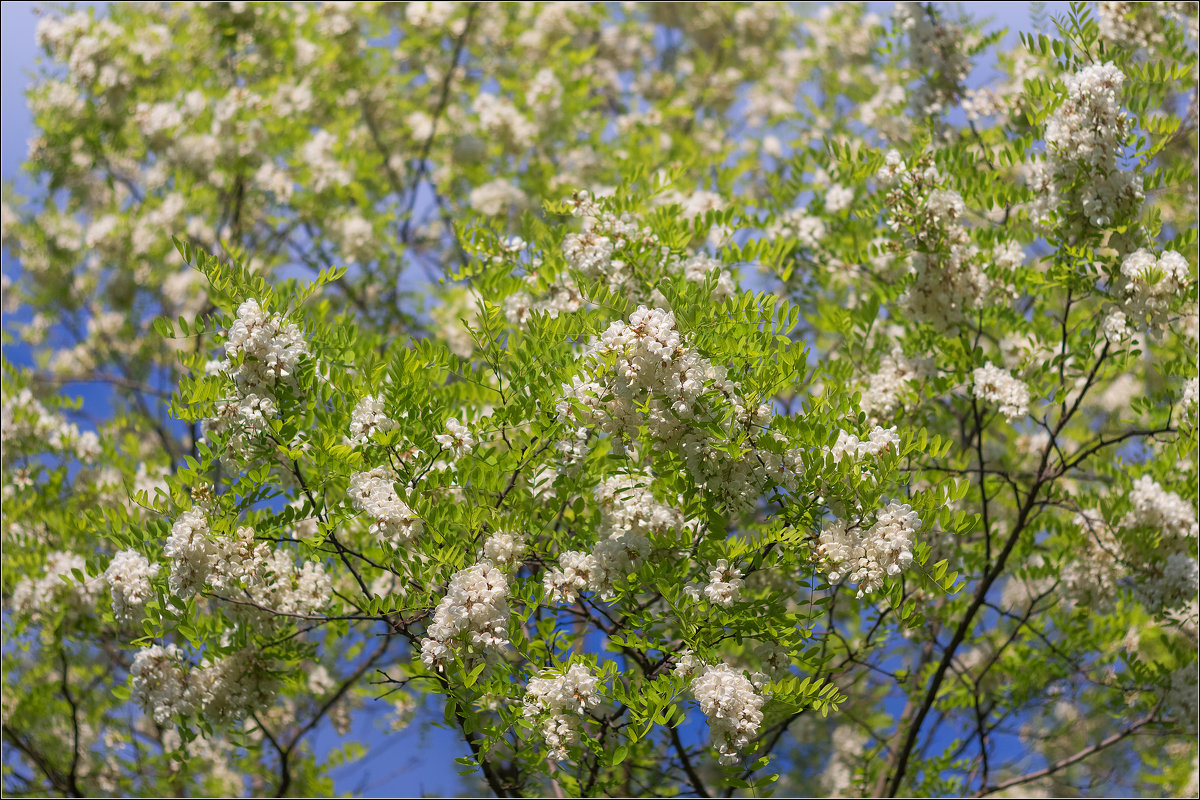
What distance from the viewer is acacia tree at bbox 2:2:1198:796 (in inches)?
142

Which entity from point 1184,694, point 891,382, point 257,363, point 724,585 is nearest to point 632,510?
point 724,585

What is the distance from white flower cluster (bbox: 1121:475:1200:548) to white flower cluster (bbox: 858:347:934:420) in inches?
54.9

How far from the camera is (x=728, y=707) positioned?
340 centimetres

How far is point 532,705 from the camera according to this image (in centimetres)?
351

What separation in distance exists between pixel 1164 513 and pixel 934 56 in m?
3.27

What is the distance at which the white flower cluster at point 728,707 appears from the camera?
11.1 ft

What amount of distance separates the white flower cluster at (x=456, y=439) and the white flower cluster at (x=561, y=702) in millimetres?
938

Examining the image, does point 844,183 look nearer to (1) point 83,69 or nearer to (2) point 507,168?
(2) point 507,168

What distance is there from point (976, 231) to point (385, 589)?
12.7 feet

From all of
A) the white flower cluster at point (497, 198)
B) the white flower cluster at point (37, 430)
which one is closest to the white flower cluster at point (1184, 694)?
the white flower cluster at point (497, 198)

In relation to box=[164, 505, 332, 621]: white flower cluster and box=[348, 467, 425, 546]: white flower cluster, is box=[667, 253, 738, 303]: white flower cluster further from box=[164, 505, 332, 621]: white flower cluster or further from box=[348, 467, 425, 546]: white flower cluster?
box=[164, 505, 332, 621]: white flower cluster

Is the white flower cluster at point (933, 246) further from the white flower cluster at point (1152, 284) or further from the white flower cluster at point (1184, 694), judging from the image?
the white flower cluster at point (1184, 694)

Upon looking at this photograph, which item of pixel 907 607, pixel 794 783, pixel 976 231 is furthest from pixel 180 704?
pixel 794 783

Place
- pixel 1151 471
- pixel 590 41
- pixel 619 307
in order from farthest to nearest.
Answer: pixel 590 41 → pixel 1151 471 → pixel 619 307
